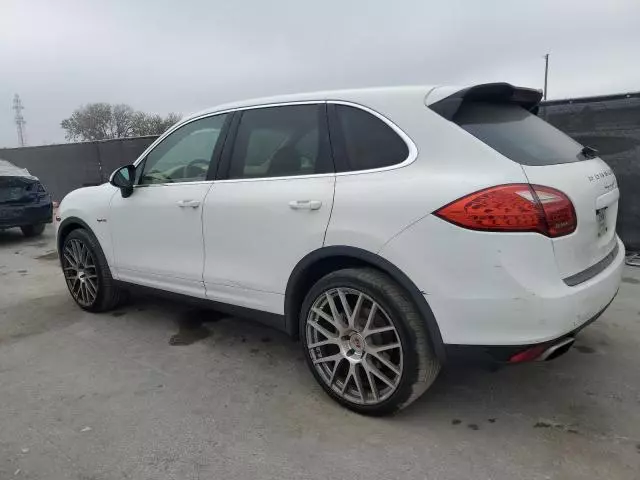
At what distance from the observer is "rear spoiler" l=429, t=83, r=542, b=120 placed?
101 inches

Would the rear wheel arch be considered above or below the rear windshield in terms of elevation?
below

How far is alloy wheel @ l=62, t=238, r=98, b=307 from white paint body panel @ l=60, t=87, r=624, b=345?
5.57 feet

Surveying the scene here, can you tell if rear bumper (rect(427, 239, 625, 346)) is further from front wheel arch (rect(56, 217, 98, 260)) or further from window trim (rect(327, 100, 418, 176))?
front wheel arch (rect(56, 217, 98, 260))

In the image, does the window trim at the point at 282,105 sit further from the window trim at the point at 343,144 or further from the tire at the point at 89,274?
the tire at the point at 89,274

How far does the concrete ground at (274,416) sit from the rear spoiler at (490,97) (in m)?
1.63

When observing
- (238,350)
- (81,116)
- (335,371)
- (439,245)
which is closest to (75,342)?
(238,350)

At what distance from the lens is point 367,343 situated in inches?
106

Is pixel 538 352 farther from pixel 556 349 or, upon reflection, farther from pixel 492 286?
pixel 492 286

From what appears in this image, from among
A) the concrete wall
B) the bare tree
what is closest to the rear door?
the concrete wall

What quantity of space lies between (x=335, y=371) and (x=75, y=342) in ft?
7.58

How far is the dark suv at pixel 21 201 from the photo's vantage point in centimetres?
835

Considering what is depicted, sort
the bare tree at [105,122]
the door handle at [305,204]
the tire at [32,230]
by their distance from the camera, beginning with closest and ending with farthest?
the door handle at [305,204] → the tire at [32,230] → the bare tree at [105,122]

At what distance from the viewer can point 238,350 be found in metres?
3.73

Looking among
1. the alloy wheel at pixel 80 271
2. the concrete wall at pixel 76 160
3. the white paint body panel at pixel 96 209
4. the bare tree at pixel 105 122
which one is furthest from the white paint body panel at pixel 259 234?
the bare tree at pixel 105 122
